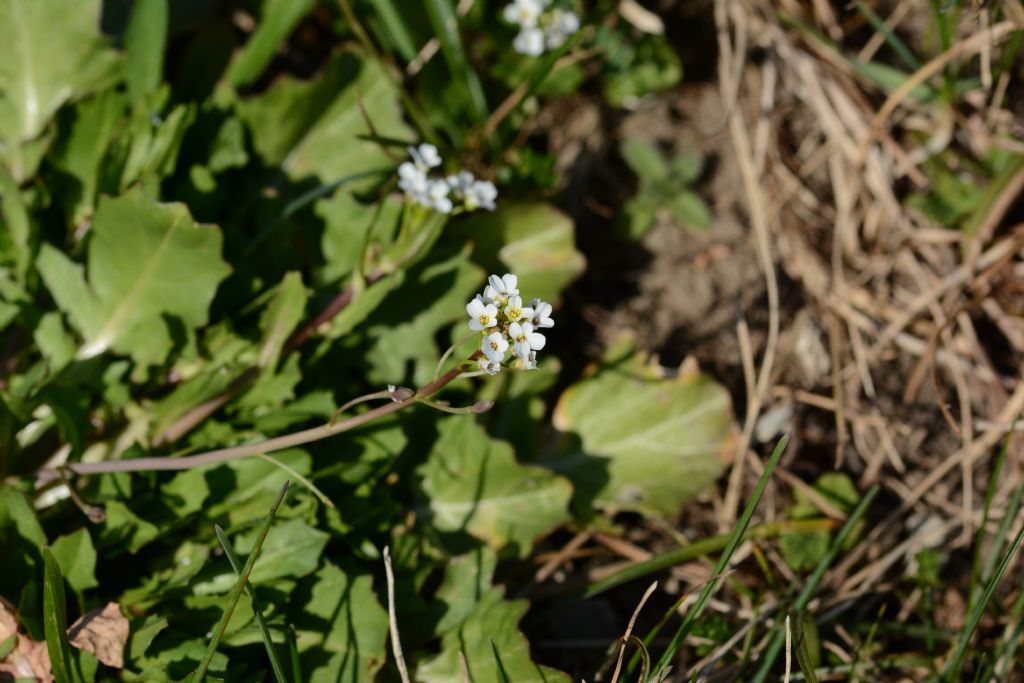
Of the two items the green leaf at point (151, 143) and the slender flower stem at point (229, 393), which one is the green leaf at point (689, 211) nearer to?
the slender flower stem at point (229, 393)

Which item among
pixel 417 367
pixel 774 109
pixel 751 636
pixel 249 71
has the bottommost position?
pixel 751 636

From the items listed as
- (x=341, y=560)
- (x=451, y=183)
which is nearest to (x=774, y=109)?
(x=451, y=183)

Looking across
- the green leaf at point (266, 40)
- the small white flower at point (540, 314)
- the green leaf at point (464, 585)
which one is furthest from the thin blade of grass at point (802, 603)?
the green leaf at point (266, 40)

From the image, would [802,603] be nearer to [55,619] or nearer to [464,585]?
[464,585]

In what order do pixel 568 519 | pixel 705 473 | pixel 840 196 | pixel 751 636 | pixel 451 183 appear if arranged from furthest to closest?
pixel 840 196 → pixel 705 473 → pixel 568 519 → pixel 751 636 → pixel 451 183

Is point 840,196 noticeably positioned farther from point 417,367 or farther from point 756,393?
point 417,367
